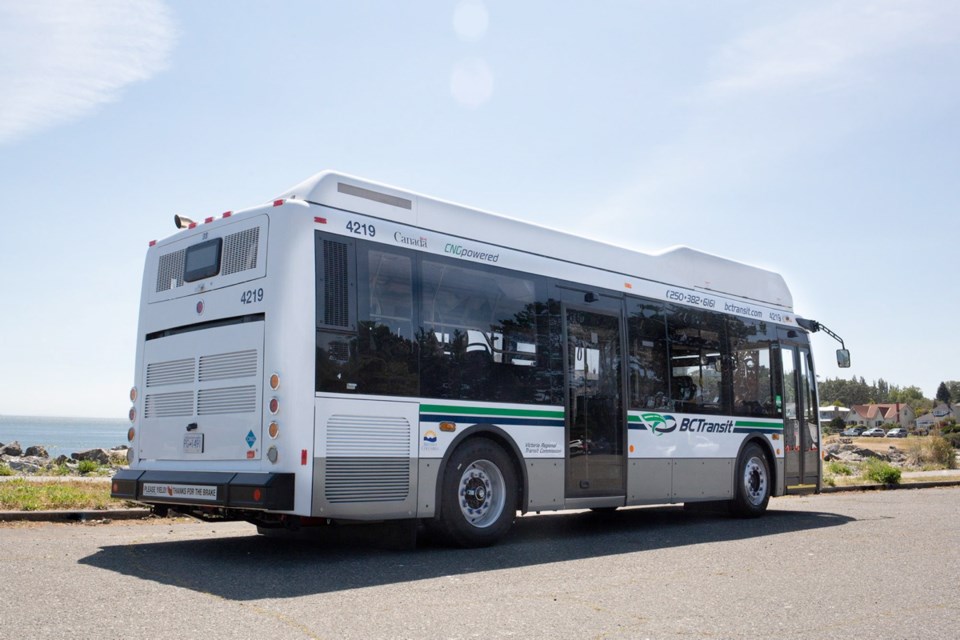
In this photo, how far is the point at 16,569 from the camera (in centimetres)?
728

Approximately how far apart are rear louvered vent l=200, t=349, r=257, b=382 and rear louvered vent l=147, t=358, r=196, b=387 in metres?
0.22

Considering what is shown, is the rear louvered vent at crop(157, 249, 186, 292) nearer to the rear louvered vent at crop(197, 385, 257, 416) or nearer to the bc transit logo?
the rear louvered vent at crop(197, 385, 257, 416)

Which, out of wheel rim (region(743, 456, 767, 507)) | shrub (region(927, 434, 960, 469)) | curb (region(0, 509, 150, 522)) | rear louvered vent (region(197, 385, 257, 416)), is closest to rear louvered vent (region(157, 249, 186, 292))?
rear louvered vent (region(197, 385, 257, 416))

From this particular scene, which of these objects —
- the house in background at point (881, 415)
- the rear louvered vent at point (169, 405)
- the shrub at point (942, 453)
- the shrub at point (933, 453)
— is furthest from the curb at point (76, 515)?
the house in background at point (881, 415)

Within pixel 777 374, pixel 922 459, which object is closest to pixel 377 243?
pixel 777 374

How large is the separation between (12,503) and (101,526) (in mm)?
1244

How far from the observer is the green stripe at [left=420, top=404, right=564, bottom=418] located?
910 centimetres

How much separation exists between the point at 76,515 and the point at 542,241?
21.6ft

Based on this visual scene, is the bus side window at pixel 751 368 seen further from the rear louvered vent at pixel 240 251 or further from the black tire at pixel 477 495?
the rear louvered vent at pixel 240 251

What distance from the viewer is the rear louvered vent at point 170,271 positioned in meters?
9.59

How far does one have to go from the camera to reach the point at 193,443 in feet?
29.2

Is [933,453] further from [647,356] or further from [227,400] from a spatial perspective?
[227,400]

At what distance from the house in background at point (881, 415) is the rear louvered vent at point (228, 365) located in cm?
16678

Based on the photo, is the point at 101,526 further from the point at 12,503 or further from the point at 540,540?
the point at 540,540
